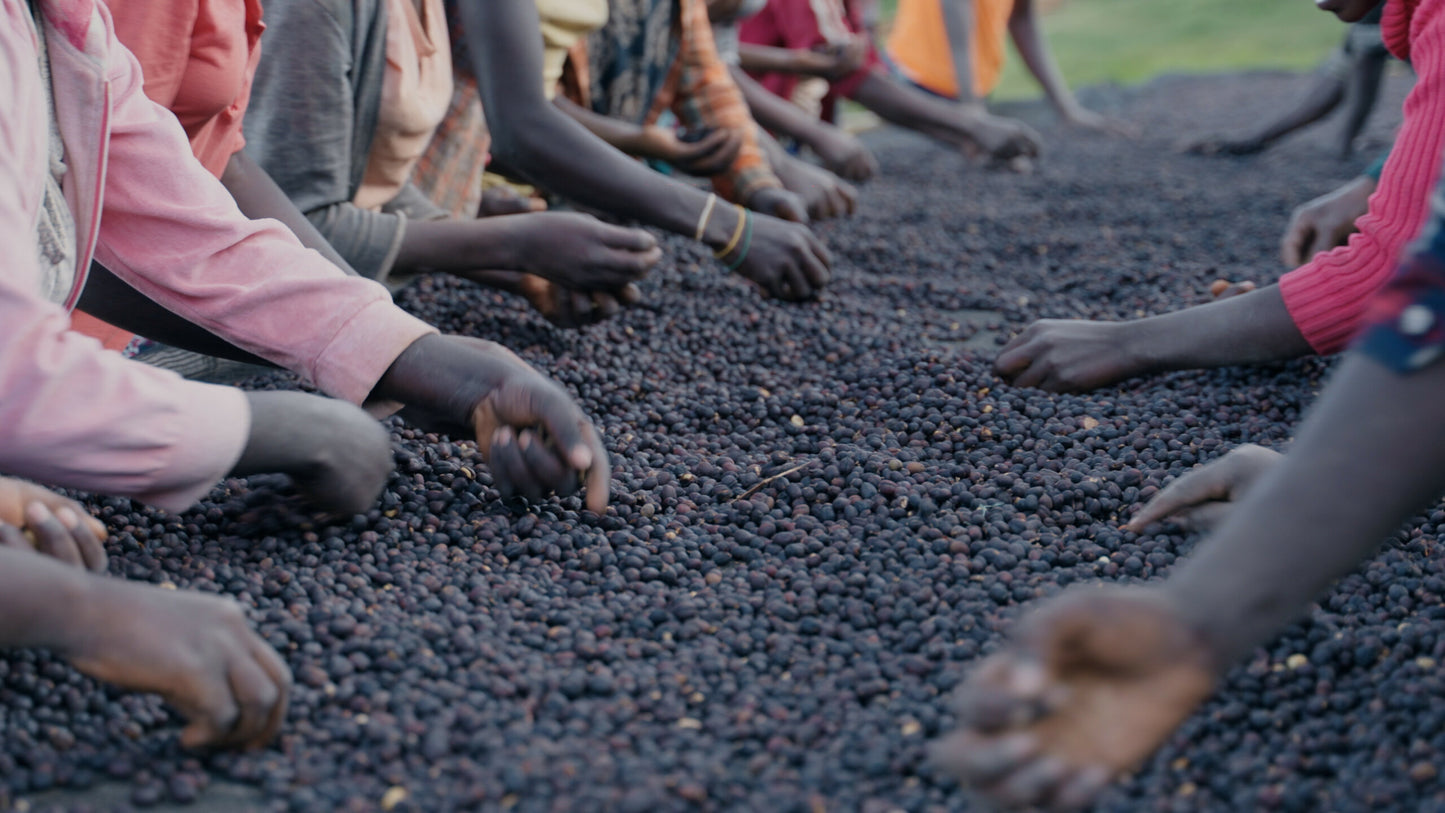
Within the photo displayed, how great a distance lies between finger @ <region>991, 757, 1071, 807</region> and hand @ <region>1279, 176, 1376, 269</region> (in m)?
2.43

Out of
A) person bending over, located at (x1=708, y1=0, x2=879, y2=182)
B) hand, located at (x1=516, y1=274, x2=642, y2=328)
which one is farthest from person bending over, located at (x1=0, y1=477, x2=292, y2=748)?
person bending over, located at (x1=708, y1=0, x2=879, y2=182)

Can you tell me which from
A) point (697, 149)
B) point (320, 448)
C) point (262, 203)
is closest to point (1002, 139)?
point (697, 149)

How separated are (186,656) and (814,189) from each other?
3198 mm

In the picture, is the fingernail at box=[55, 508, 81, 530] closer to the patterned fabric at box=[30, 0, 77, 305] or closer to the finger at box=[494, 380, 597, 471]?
the patterned fabric at box=[30, 0, 77, 305]

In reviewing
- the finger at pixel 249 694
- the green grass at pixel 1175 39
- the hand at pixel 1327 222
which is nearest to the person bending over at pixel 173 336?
the finger at pixel 249 694

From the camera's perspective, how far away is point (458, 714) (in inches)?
58.1

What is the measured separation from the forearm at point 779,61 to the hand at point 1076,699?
458 centimetres

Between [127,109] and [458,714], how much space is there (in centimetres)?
99

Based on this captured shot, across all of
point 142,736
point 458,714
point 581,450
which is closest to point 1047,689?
point 458,714

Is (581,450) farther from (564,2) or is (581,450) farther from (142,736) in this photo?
(564,2)

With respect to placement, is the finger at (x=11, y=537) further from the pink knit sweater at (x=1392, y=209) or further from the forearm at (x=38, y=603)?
the pink knit sweater at (x=1392, y=209)

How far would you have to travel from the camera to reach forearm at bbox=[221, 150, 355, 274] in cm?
229

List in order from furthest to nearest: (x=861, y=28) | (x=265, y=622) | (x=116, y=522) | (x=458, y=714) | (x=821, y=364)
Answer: (x=861, y=28) < (x=821, y=364) < (x=116, y=522) < (x=265, y=622) < (x=458, y=714)

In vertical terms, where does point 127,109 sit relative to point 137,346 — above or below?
above
